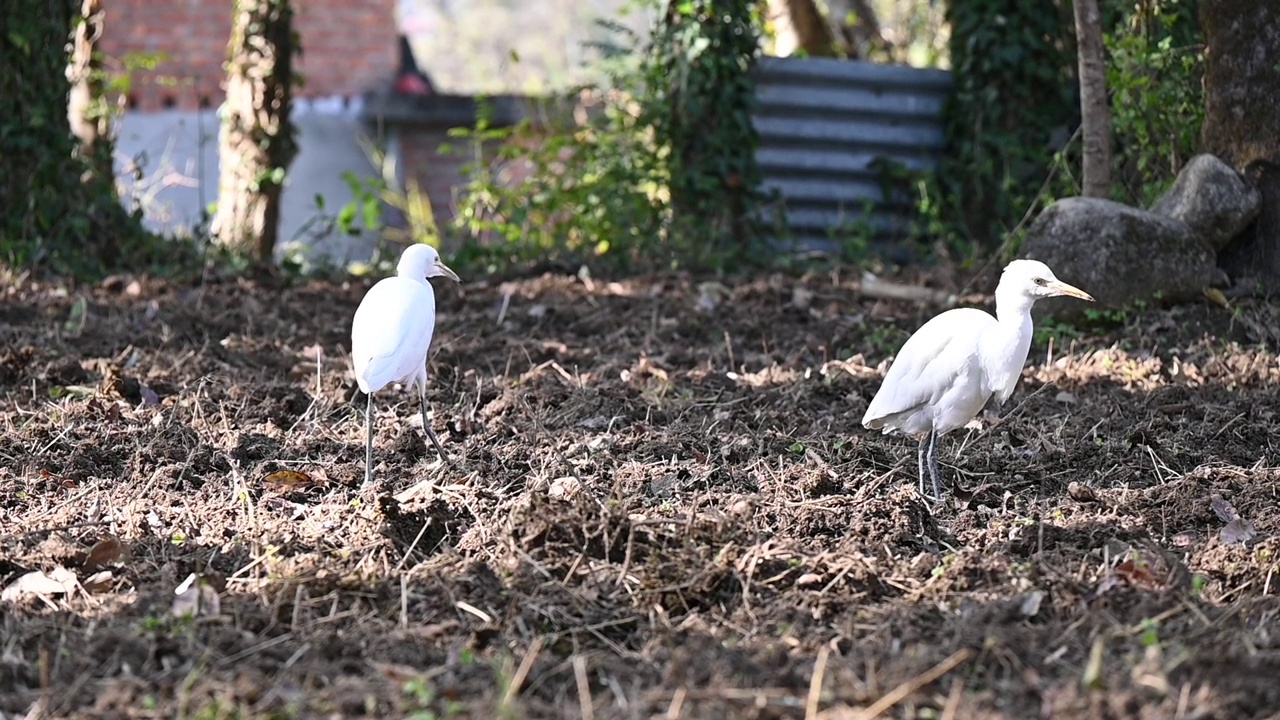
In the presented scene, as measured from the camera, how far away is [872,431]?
537cm

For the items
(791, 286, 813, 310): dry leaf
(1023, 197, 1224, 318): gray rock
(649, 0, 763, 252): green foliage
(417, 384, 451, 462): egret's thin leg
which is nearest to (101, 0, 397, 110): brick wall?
(649, 0, 763, 252): green foliage

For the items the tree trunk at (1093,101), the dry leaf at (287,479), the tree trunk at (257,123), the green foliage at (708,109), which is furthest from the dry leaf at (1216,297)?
the tree trunk at (257,123)

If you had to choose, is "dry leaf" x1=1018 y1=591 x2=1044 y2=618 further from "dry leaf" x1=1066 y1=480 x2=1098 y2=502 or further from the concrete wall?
the concrete wall

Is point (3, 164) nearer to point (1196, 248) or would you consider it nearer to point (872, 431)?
point (872, 431)

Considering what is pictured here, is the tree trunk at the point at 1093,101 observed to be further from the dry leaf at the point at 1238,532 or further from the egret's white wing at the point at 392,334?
the egret's white wing at the point at 392,334

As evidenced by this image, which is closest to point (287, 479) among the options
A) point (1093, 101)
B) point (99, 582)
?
point (99, 582)

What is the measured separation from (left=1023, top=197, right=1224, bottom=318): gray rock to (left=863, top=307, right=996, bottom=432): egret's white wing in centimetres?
202

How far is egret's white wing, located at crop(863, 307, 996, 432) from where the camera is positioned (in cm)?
464

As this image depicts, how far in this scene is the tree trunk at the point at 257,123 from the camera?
366 inches

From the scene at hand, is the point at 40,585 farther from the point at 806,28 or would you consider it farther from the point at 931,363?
the point at 806,28

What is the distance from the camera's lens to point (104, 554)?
12.6 feet

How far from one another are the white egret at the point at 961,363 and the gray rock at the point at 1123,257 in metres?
2.04

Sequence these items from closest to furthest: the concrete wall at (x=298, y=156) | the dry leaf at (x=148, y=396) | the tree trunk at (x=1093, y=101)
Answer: the dry leaf at (x=148, y=396)
the tree trunk at (x=1093, y=101)
the concrete wall at (x=298, y=156)

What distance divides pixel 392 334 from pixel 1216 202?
397cm
